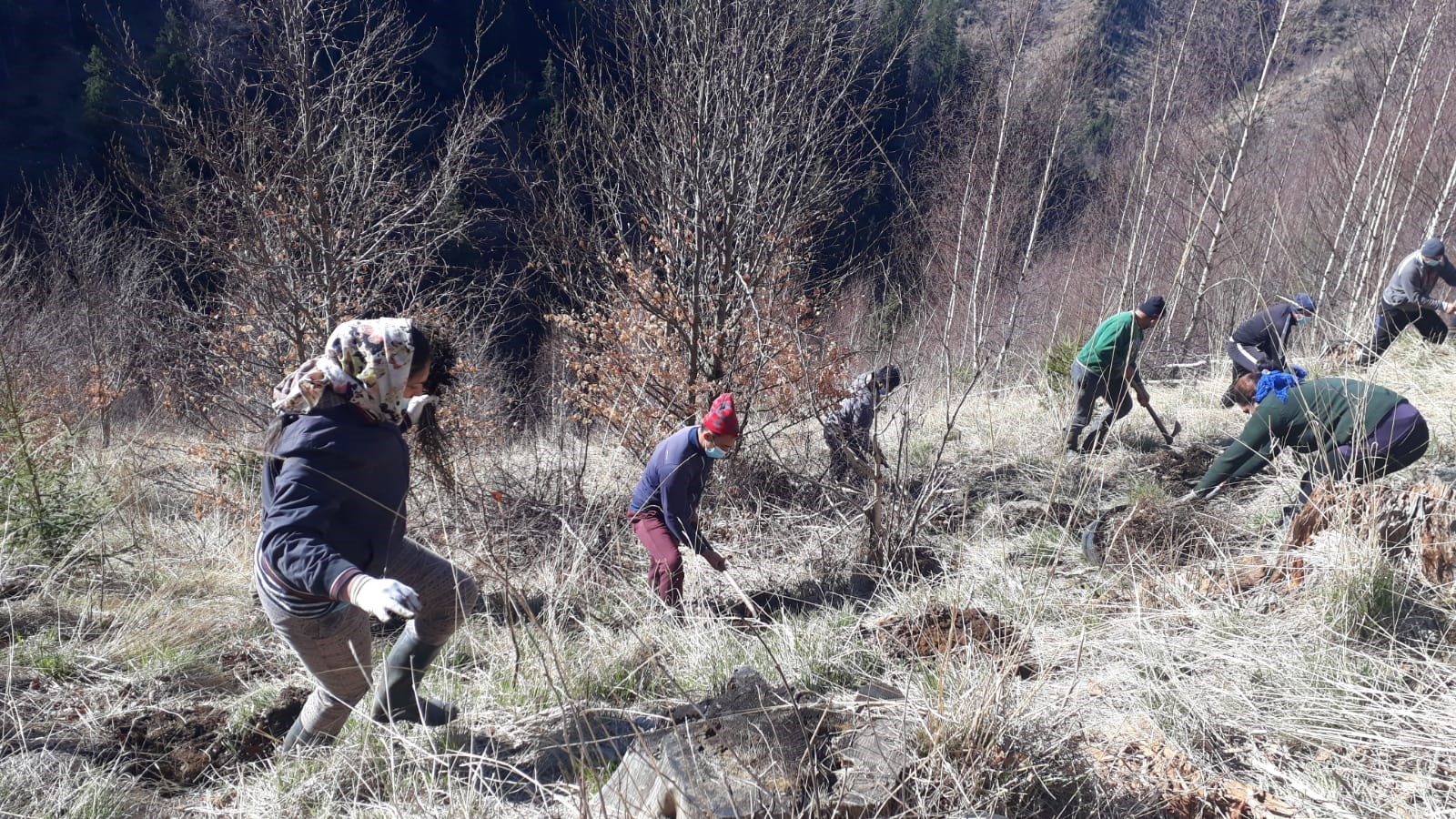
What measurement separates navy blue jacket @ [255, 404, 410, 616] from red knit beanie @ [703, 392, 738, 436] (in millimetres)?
1656

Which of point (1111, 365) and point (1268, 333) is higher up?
point (1268, 333)

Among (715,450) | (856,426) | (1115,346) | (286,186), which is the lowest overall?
(856,426)

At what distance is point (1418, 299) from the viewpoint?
7.42 m

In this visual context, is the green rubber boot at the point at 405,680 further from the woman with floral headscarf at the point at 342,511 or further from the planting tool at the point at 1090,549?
the planting tool at the point at 1090,549

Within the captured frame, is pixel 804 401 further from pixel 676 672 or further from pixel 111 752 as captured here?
pixel 111 752

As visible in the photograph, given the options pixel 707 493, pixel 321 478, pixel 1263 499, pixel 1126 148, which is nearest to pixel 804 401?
pixel 707 493

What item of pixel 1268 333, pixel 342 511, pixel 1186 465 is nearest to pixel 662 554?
pixel 342 511

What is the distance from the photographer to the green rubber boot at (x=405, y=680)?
261 centimetres

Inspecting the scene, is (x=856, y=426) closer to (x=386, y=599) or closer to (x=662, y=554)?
(x=662, y=554)

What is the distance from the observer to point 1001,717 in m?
2.14

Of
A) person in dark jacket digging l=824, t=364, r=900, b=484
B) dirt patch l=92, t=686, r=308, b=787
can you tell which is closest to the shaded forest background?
person in dark jacket digging l=824, t=364, r=900, b=484

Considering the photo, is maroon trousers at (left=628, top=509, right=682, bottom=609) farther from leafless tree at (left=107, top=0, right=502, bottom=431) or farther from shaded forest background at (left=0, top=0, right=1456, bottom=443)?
leafless tree at (left=107, top=0, right=502, bottom=431)

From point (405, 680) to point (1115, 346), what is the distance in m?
5.74

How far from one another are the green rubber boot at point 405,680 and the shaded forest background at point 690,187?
1.14 metres
